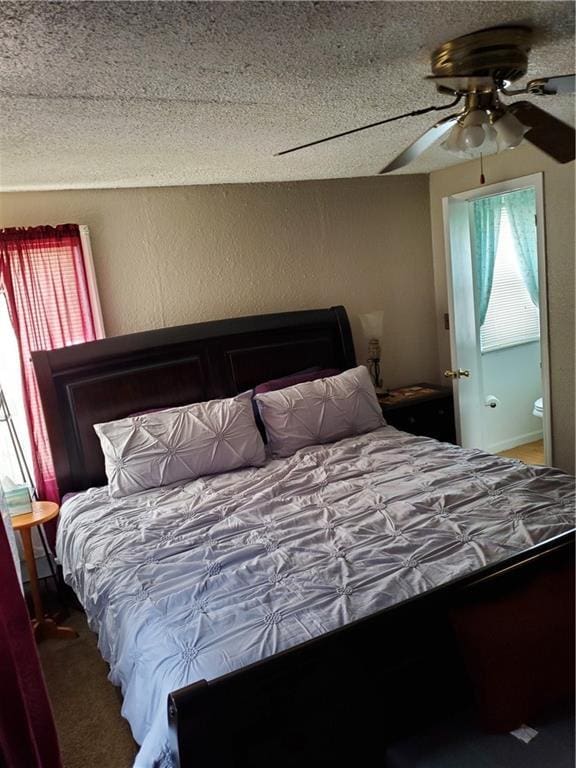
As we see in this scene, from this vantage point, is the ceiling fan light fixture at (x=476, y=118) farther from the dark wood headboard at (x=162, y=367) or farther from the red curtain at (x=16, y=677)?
the dark wood headboard at (x=162, y=367)

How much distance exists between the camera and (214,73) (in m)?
1.61

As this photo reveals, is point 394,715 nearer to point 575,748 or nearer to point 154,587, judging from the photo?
point 575,748

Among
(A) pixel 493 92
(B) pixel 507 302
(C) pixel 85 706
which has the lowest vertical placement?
(C) pixel 85 706

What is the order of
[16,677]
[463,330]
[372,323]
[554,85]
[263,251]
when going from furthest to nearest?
[463,330]
[372,323]
[263,251]
[554,85]
[16,677]

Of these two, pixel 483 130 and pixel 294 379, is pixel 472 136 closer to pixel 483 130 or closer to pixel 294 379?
pixel 483 130

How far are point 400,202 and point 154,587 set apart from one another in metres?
3.11

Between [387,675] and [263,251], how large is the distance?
8.96 ft

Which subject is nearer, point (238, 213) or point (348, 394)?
point (348, 394)

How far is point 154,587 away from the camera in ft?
6.10

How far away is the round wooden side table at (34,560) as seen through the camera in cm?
266

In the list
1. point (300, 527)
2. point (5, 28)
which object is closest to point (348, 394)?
point (300, 527)

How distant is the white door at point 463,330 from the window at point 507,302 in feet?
1.04

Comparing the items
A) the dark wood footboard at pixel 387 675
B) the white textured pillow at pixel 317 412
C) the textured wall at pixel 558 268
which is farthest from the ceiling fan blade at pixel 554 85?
the white textured pillow at pixel 317 412

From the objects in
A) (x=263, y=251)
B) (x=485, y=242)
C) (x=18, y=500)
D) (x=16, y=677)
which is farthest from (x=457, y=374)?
(x=16, y=677)
